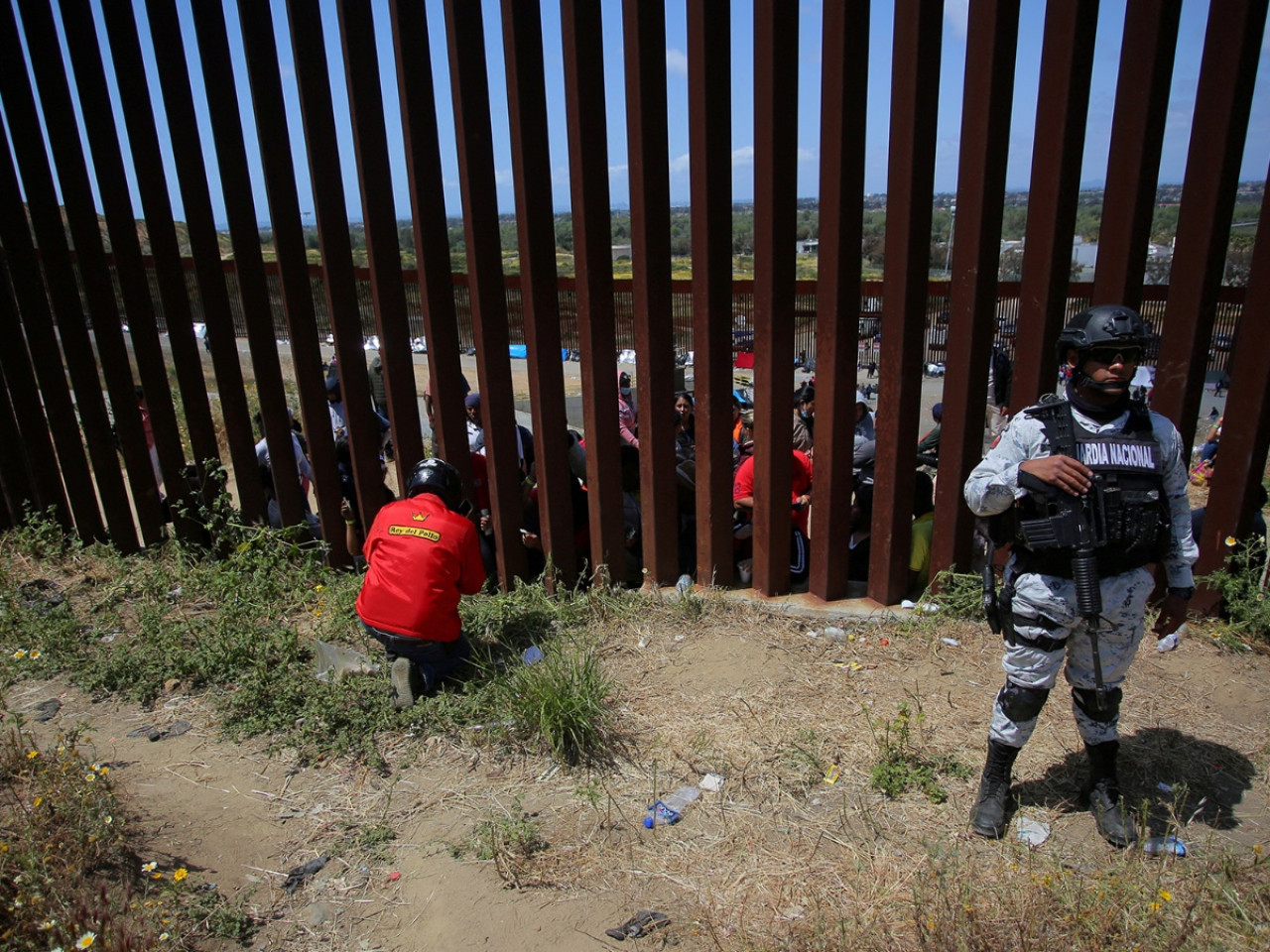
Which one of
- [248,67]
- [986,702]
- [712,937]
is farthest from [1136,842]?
[248,67]

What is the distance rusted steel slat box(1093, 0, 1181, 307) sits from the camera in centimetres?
379

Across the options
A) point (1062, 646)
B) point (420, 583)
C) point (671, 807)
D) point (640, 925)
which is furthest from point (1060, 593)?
point (420, 583)

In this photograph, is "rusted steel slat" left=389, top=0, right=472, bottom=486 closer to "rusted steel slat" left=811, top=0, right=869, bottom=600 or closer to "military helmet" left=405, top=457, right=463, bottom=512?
"military helmet" left=405, top=457, right=463, bottom=512

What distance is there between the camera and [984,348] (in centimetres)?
429

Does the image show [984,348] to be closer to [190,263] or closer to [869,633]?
[869,633]

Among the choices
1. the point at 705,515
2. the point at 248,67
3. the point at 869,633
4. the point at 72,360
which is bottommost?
the point at 869,633

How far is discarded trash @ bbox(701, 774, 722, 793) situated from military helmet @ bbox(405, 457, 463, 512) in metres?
1.76

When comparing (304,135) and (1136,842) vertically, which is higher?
(304,135)

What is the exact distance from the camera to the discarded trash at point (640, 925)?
2.75 metres

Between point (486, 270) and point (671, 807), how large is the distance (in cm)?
283

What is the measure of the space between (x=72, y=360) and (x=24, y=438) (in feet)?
2.69

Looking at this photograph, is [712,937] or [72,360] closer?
[712,937]

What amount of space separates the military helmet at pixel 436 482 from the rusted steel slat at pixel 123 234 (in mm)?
1941

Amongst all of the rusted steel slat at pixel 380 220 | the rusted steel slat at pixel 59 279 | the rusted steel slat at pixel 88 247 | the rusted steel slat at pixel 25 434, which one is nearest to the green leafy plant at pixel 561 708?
the rusted steel slat at pixel 380 220
